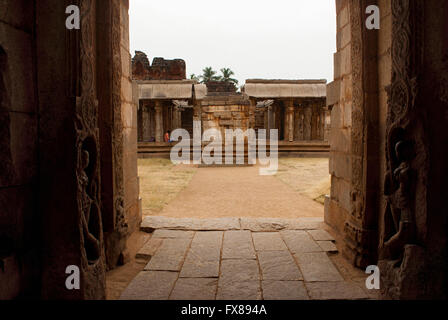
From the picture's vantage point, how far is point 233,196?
7.23m

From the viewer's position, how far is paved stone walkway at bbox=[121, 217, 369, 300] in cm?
253

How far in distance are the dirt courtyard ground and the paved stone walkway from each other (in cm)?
106

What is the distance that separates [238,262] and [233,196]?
4.07m

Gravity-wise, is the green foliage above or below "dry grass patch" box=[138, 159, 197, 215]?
above

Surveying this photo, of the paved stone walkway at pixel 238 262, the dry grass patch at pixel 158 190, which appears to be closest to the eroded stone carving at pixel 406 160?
the paved stone walkway at pixel 238 262

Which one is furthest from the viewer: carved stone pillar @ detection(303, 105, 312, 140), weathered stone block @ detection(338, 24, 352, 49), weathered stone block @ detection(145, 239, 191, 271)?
carved stone pillar @ detection(303, 105, 312, 140)

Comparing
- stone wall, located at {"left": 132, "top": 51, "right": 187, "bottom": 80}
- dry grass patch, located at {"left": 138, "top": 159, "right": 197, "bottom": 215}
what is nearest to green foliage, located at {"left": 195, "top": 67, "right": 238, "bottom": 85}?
stone wall, located at {"left": 132, "top": 51, "right": 187, "bottom": 80}

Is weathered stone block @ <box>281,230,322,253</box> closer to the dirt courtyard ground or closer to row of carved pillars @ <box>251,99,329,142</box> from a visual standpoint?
the dirt courtyard ground

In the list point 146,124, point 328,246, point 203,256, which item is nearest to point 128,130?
point 203,256

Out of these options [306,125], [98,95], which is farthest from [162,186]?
[306,125]

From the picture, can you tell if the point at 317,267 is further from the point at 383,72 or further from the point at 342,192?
the point at 383,72
